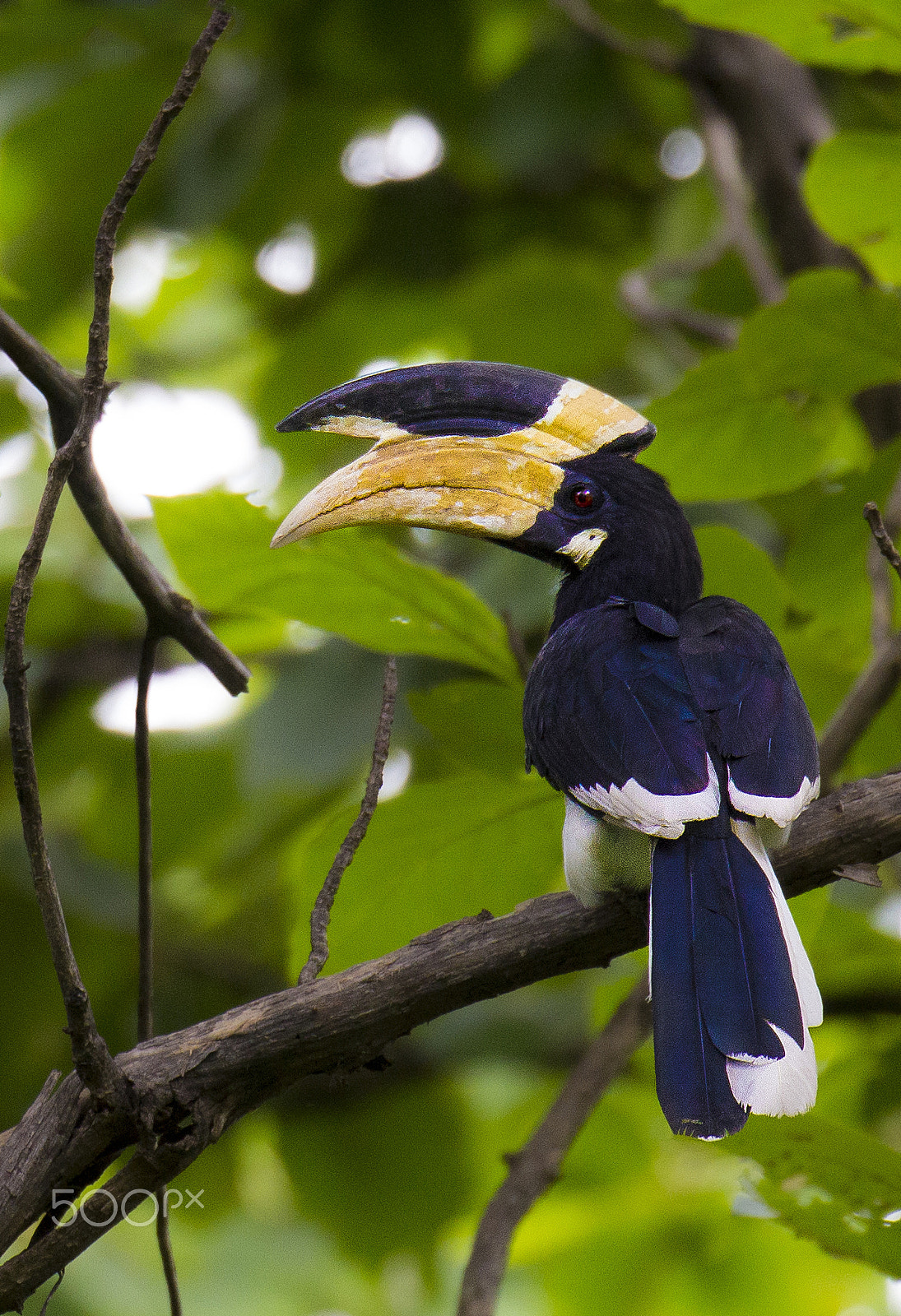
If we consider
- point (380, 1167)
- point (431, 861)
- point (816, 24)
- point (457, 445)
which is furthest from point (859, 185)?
point (380, 1167)

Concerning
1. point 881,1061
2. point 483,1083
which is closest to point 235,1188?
point 483,1083

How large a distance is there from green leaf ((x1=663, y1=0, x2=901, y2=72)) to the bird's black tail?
1146 millimetres

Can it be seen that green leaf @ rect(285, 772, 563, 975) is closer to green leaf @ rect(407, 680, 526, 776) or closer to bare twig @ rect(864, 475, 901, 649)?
green leaf @ rect(407, 680, 526, 776)

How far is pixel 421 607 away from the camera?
1.75 metres

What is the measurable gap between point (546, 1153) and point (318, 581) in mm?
883

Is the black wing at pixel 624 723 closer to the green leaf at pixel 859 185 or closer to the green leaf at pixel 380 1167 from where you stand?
the green leaf at pixel 859 185

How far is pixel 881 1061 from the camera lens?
233 centimetres

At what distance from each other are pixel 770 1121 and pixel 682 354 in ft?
7.95

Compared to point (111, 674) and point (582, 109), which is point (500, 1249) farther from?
point (582, 109)

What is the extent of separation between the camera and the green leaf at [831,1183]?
4.74ft

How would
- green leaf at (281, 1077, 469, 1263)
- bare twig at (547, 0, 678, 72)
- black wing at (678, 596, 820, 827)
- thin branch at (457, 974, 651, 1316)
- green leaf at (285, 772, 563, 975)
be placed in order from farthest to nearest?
bare twig at (547, 0, 678, 72) → green leaf at (281, 1077, 469, 1263) → thin branch at (457, 974, 651, 1316) → green leaf at (285, 772, 563, 975) → black wing at (678, 596, 820, 827)

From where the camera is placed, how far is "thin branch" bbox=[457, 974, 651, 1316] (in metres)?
1.81

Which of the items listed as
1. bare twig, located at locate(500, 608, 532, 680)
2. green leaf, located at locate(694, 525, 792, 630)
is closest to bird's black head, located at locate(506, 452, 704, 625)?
green leaf, located at locate(694, 525, 792, 630)

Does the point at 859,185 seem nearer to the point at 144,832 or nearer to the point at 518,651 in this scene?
the point at 518,651
